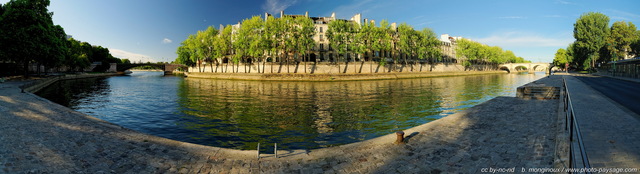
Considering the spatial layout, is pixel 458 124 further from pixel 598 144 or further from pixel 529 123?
pixel 598 144

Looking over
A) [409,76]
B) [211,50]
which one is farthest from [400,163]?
[211,50]

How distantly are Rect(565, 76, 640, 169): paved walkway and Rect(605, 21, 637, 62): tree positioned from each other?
317ft

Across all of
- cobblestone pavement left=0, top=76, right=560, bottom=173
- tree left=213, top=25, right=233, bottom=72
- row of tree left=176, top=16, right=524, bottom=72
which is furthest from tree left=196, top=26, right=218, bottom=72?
cobblestone pavement left=0, top=76, right=560, bottom=173

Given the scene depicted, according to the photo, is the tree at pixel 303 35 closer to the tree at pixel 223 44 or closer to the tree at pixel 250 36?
the tree at pixel 250 36

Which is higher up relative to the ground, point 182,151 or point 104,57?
point 104,57

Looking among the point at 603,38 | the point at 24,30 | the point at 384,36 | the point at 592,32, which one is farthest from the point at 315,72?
the point at 603,38

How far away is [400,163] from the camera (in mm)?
7605

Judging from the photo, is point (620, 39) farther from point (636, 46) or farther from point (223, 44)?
point (223, 44)

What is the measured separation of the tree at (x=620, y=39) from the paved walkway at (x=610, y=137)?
9674cm

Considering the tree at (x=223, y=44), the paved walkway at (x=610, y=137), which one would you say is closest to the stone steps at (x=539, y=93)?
the paved walkway at (x=610, y=137)

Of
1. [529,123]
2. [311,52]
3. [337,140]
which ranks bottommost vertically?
[337,140]

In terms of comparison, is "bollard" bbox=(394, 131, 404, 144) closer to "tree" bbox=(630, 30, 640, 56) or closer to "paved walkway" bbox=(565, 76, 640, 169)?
"paved walkway" bbox=(565, 76, 640, 169)

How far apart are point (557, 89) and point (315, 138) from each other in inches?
860

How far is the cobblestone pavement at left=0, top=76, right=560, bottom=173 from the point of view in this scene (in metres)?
7.41
